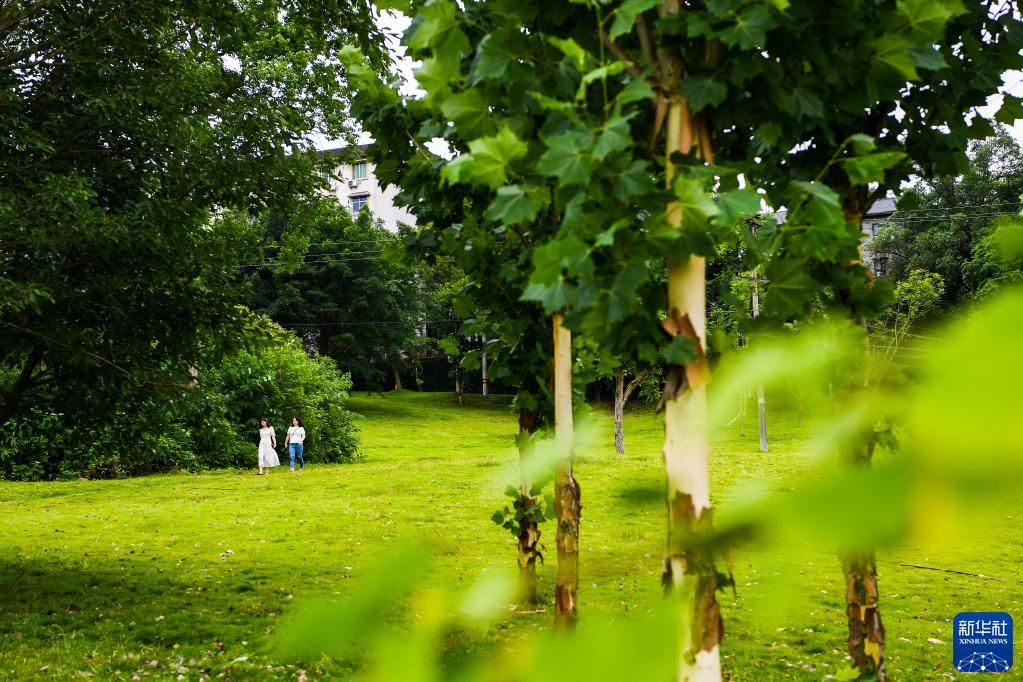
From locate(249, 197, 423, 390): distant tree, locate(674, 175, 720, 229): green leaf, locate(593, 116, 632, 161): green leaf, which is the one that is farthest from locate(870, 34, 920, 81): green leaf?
locate(249, 197, 423, 390): distant tree

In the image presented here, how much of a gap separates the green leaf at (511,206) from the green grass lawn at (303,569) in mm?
525

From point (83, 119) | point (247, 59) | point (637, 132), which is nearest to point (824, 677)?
point (637, 132)

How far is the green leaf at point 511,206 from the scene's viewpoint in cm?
171

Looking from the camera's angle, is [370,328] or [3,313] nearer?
[3,313]

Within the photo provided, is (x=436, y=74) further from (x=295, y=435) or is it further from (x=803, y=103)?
(x=295, y=435)

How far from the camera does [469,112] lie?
6.28ft

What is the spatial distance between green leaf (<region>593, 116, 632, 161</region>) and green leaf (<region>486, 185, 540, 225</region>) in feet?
0.79

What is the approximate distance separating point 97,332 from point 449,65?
22.2ft

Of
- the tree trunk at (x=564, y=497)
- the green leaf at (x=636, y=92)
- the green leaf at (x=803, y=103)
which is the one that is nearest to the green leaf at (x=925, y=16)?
the green leaf at (x=803, y=103)

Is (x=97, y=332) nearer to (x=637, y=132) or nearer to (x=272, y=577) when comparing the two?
(x=272, y=577)

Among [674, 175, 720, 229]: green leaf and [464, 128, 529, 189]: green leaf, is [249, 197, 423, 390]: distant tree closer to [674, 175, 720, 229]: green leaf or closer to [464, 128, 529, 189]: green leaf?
[464, 128, 529, 189]: green leaf

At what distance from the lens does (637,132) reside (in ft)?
6.59

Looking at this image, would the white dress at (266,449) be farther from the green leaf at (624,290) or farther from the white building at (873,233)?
the green leaf at (624,290)

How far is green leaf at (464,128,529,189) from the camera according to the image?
64.0 inches
